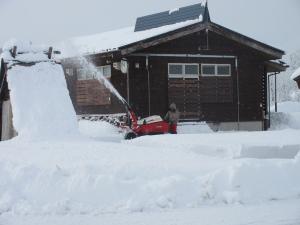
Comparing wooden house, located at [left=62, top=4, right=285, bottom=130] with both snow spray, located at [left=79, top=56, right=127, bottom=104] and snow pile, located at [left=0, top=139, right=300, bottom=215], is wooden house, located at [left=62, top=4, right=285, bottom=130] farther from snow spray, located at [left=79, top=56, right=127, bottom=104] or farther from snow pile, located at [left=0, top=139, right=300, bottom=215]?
snow pile, located at [left=0, top=139, right=300, bottom=215]

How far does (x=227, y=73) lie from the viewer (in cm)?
2223

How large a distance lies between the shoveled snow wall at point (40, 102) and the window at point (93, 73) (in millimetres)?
5499

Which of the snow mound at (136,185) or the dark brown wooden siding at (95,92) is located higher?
the dark brown wooden siding at (95,92)

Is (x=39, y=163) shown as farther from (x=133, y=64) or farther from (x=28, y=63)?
(x=133, y=64)

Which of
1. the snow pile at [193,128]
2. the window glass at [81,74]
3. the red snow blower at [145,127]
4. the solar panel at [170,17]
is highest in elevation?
the solar panel at [170,17]

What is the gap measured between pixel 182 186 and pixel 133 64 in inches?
516

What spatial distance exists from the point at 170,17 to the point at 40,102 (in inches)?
474

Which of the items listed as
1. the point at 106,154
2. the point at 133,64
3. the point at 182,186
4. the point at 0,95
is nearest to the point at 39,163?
the point at 106,154

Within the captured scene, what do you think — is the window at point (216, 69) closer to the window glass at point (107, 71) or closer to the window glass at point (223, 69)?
the window glass at point (223, 69)

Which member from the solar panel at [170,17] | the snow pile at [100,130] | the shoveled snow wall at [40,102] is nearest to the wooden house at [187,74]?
the solar panel at [170,17]

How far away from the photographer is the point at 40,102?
14672 mm

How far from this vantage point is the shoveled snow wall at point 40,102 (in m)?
13.9

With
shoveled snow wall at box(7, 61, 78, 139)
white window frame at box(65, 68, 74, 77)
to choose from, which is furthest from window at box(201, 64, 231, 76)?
shoveled snow wall at box(7, 61, 78, 139)

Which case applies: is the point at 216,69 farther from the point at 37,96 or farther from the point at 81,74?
the point at 37,96
